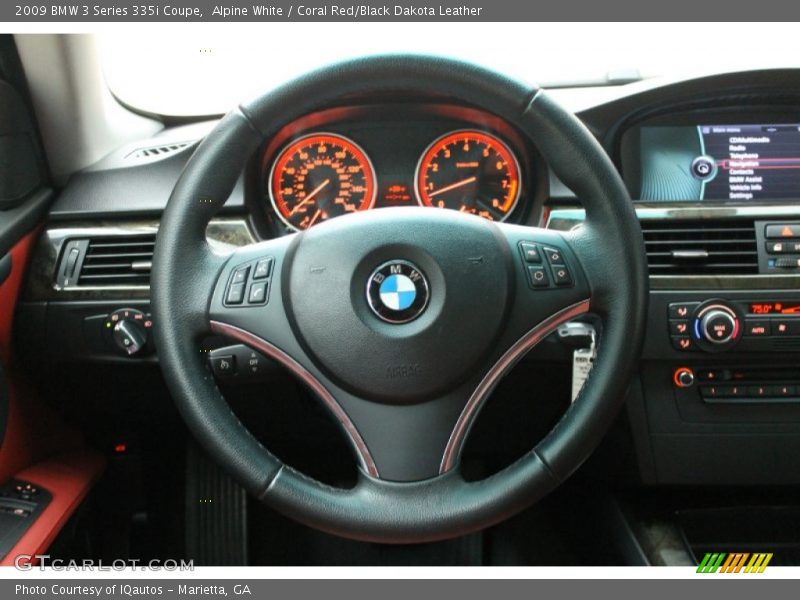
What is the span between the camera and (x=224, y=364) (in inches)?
52.0

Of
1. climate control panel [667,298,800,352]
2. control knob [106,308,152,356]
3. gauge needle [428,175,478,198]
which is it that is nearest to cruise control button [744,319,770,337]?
climate control panel [667,298,800,352]

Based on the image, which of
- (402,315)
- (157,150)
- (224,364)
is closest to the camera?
(402,315)

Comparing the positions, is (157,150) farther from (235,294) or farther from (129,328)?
(235,294)

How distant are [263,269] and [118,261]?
575 millimetres

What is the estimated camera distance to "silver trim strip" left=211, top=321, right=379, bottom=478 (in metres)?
1.14

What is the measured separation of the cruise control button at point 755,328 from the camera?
1.48 meters

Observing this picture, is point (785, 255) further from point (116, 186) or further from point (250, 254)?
point (116, 186)

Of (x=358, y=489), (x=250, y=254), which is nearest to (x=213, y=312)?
(x=250, y=254)

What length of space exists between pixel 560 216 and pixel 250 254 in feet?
2.24

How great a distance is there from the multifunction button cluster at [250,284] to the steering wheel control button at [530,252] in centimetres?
37

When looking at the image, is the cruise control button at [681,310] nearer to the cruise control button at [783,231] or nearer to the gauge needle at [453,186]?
the cruise control button at [783,231]

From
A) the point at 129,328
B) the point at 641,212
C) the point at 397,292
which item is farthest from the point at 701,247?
the point at 129,328

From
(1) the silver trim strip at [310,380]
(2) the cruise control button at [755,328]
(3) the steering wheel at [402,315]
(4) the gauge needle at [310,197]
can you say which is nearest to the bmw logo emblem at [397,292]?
(3) the steering wheel at [402,315]

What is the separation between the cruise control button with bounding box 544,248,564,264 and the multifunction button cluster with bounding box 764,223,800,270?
0.58 m
